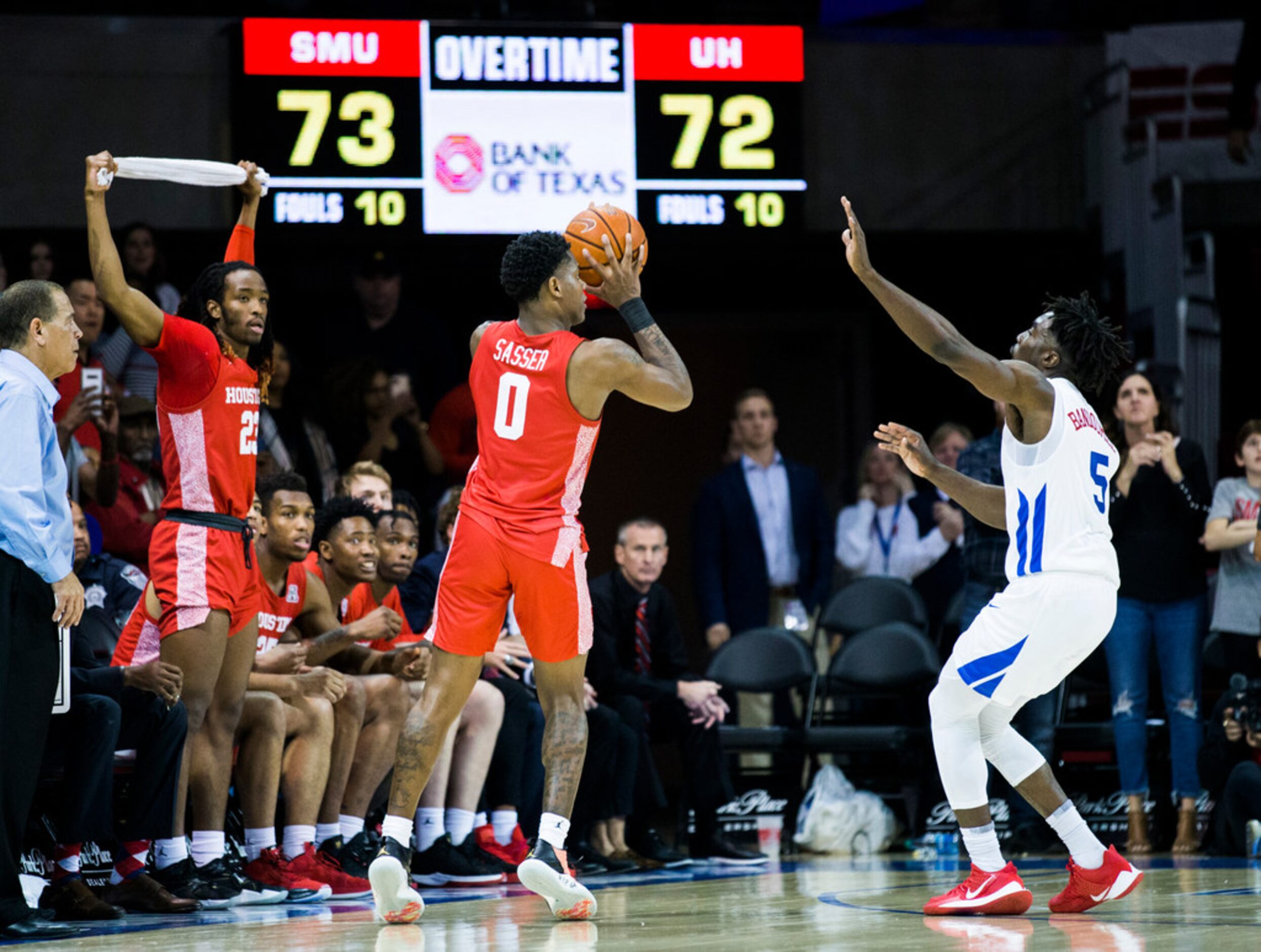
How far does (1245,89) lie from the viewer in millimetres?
11195

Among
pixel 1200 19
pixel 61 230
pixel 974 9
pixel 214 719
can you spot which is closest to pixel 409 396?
pixel 61 230

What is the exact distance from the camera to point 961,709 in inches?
215

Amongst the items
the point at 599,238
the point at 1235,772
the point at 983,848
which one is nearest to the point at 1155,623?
the point at 1235,772

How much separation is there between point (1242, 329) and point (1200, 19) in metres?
2.59

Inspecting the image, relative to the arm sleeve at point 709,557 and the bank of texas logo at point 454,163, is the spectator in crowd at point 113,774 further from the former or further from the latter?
the bank of texas logo at point 454,163

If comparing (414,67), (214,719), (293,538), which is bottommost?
(214,719)

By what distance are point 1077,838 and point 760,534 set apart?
4383mm

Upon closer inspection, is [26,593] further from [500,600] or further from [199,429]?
[500,600]

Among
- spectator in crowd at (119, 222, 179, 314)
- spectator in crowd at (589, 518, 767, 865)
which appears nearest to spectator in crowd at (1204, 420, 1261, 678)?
spectator in crowd at (589, 518, 767, 865)

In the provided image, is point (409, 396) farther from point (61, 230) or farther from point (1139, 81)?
point (1139, 81)

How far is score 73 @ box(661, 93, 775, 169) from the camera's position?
33.0 ft

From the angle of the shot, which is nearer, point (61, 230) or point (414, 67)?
point (414, 67)

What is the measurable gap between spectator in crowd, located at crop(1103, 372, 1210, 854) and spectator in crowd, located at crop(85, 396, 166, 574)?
4.63 metres

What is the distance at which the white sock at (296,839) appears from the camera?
657 centimetres
